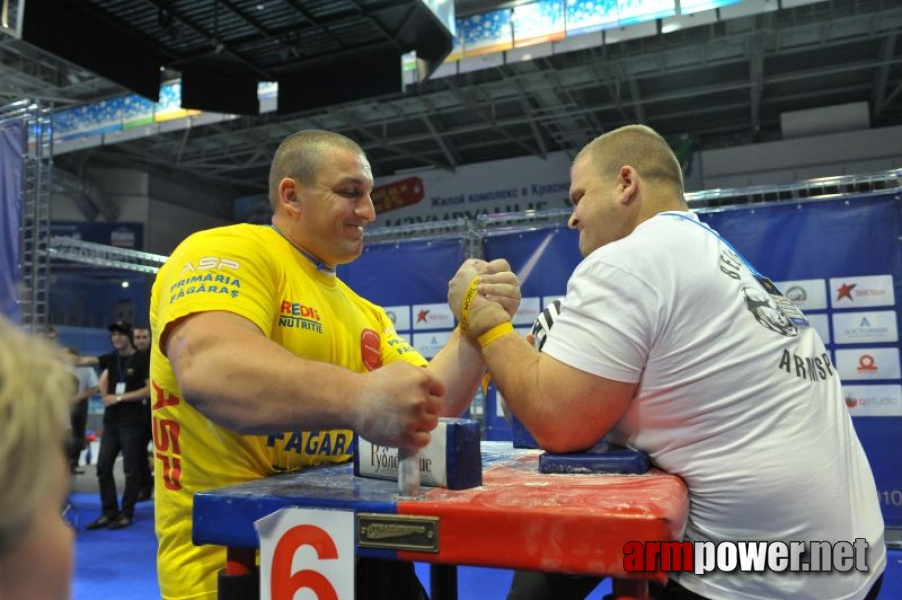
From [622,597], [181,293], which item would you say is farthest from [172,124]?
[622,597]

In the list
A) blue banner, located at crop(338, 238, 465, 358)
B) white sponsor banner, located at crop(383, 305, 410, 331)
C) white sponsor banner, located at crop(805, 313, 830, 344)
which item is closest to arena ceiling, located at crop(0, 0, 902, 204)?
blue banner, located at crop(338, 238, 465, 358)

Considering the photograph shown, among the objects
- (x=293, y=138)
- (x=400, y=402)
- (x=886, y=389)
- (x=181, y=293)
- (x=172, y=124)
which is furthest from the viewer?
(x=172, y=124)

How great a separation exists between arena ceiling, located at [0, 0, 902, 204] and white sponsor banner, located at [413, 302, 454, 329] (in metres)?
1.63

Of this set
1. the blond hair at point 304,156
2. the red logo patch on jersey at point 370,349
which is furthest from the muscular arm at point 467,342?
the blond hair at point 304,156

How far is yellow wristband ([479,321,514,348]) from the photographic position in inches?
51.4

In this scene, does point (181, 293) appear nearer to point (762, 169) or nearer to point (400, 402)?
point (400, 402)

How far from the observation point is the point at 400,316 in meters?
5.23

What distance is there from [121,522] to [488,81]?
7.68 meters

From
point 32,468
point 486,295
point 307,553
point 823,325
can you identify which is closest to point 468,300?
point 486,295

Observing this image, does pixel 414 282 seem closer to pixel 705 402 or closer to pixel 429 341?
pixel 429 341

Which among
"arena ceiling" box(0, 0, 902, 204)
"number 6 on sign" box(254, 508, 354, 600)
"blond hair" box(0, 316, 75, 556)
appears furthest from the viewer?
"arena ceiling" box(0, 0, 902, 204)

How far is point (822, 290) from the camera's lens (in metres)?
4.16

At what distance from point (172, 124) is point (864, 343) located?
346 inches

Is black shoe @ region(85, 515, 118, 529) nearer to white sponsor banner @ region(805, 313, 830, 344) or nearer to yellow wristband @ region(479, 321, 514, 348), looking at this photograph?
yellow wristband @ region(479, 321, 514, 348)
